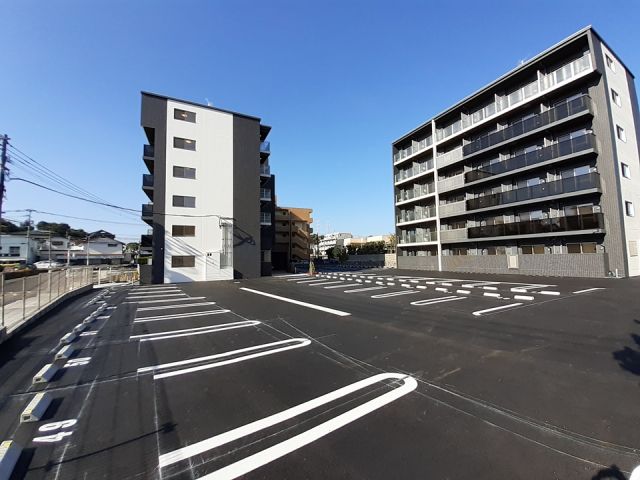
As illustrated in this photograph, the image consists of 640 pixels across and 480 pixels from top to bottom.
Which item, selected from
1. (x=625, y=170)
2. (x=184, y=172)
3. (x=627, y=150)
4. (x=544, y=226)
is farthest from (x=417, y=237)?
(x=184, y=172)

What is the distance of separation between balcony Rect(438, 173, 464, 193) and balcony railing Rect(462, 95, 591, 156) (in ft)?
7.02

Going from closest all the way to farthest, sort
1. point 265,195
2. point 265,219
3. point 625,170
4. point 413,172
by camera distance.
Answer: point 625,170, point 265,219, point 265,195, point 413,172

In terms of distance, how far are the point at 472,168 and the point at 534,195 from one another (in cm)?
663

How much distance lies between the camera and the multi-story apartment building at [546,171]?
16.4 m

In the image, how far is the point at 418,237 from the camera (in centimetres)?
2931

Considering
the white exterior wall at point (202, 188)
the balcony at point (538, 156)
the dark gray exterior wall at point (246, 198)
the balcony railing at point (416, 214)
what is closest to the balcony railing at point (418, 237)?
the balcony railing at point (416, 214)

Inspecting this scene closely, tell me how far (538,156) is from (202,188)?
26321 mm

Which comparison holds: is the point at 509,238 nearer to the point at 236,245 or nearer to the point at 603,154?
the point at 603,154

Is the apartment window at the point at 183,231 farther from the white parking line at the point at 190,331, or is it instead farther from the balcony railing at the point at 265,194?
the white parking line at the point at 190,331

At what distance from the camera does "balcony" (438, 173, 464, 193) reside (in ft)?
81.0

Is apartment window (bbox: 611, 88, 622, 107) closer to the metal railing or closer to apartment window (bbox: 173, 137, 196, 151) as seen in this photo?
the metal railing

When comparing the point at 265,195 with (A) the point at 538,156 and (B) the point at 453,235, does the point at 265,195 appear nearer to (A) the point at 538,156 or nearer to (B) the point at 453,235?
(B) the point at 453,235

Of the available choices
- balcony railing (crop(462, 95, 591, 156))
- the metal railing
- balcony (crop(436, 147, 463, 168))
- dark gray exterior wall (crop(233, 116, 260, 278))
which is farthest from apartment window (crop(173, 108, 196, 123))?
balcony railing (crop(462, 95, 591, 156))

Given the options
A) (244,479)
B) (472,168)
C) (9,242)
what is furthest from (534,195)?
(9,242)
